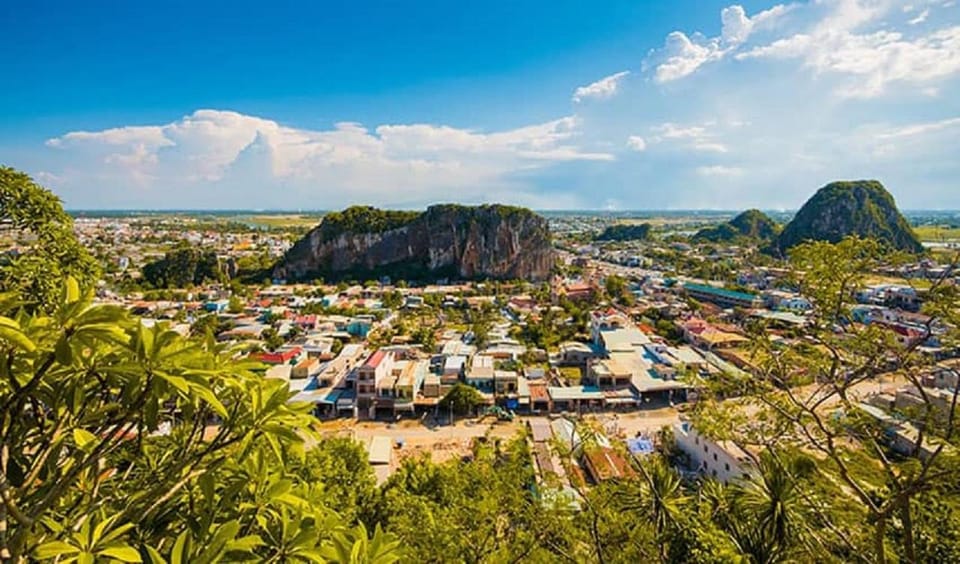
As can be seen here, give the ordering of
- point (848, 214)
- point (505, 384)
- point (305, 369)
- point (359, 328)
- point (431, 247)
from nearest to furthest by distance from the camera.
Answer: point (505, 384)
point (305, 369)
point (359, 328)
point (431, 247)
point (848, 214)

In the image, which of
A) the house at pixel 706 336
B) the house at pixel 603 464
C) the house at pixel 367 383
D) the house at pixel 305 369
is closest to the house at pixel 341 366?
the house at pixel 305 369

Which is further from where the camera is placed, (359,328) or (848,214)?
(848,214)

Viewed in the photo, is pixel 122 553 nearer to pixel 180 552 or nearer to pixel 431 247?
pixel 180 552

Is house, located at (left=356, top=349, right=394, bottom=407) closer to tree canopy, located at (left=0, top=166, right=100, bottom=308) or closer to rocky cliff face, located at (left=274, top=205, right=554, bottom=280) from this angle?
tree canopy, located at (left=0, top=166, right=100, bottom=308)

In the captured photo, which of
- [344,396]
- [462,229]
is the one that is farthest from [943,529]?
[462,229]

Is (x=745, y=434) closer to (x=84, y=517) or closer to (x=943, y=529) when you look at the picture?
(x=943, y=529)

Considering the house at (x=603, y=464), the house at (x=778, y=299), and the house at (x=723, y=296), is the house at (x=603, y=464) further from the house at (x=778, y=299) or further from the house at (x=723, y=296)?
the house at (x=723, y=296)

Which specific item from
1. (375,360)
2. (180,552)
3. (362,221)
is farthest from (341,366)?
(362,221)
